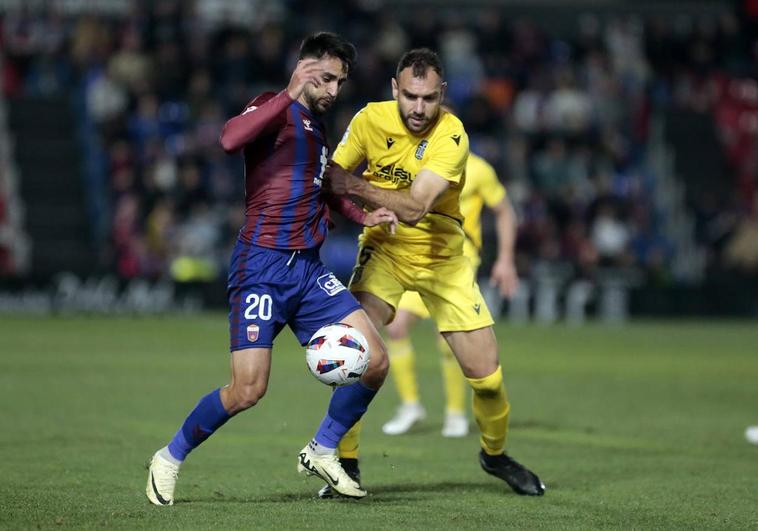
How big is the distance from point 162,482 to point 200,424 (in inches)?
14.5

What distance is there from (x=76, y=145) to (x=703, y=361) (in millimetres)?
14275

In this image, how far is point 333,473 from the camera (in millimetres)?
7473

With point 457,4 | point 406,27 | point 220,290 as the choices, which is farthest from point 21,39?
point 457,4

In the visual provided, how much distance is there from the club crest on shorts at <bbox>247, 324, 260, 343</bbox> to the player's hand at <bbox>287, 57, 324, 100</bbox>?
1.25 m

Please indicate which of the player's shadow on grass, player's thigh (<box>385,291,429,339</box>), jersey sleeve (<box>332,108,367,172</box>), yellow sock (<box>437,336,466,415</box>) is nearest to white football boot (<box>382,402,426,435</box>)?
yellow sock (<box>437,336,466,415</box>)

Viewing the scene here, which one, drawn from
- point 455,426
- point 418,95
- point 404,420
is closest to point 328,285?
point 418,95

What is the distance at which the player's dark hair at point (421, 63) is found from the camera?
7578 mm

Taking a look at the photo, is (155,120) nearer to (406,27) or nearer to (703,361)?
(406,27)

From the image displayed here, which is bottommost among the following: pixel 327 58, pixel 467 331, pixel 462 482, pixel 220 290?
pixel 220 290

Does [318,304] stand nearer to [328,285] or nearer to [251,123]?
[328,285]

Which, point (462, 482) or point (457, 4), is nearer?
point (462, 482)

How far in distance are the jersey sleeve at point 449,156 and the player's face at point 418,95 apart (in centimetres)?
16

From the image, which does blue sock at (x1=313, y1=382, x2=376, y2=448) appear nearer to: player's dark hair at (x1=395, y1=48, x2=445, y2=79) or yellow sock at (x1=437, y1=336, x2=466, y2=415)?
player's dark hair at (x1=395, y1=48, x2=445, y2=79)

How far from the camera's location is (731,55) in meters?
29.6
